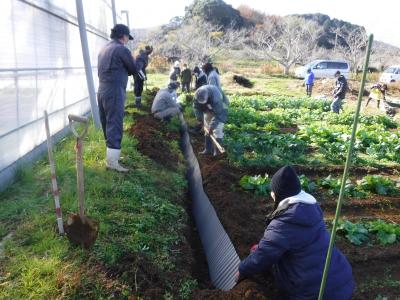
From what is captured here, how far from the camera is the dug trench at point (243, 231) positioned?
337 cm

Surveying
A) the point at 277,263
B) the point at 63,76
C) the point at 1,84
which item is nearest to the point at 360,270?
the point at 277,263

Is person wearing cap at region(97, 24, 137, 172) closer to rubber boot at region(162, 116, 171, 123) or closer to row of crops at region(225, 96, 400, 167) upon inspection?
row of crops at region(225, 96, 400, 167)

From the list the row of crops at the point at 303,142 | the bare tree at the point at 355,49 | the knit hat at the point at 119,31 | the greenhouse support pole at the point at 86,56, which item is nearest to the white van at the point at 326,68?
the bare tree at the point at 355,49

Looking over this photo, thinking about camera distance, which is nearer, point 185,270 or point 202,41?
point 185,270

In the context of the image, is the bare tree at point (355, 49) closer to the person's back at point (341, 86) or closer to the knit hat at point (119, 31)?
the person's back at point (341, 86)

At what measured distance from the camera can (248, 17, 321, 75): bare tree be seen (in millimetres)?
36406

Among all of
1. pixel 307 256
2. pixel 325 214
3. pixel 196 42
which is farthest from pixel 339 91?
pixel 196 42

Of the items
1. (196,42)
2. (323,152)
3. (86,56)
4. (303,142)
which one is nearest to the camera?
(86,56)

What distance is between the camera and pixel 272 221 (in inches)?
123

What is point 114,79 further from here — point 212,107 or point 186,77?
point 186,77

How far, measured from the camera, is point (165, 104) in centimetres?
970

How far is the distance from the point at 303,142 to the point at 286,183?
6306 millimetres

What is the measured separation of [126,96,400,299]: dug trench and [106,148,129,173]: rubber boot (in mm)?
1026

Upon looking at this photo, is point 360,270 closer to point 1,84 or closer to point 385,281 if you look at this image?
point 385,281
